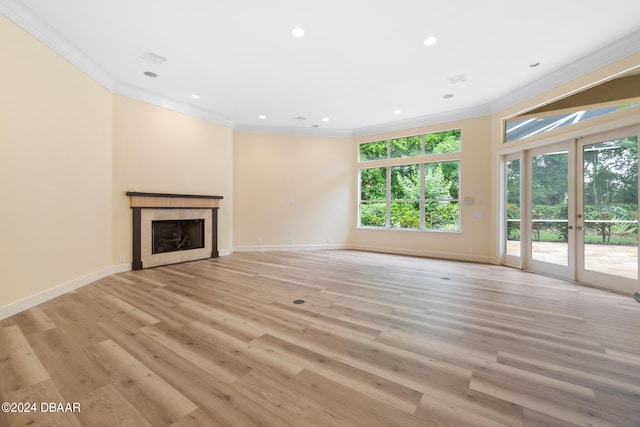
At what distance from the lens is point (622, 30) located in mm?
3268

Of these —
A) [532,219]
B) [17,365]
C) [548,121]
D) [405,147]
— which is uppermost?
[405,147]

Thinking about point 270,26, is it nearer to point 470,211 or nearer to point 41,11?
point 41,11

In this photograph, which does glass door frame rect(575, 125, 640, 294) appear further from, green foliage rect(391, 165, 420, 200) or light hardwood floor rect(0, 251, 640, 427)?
green foliage rect(391, 165, 420, 200)

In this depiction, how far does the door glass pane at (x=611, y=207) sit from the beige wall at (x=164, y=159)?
6991 millimetres

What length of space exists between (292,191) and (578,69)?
596 centimetres

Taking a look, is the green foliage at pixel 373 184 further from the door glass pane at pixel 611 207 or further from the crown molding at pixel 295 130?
the door glass pane at pixel 611 207

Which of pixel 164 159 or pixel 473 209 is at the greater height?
pixel 164 159

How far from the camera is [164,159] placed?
5.30m

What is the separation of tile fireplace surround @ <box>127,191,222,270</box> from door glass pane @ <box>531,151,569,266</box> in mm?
6566

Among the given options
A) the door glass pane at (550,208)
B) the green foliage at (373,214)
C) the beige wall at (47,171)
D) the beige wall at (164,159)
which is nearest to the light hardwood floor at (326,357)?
the beige wall at (47,171)

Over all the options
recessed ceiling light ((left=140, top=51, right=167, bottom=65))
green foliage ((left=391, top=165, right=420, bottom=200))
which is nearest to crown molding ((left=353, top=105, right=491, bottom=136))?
green foliage ((left=391, top=165, right=420, bottom=200))

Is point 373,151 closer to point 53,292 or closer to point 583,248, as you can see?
point 583,248

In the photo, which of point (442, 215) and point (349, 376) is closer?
point (349, 376)

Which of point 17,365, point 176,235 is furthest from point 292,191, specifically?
point 17,365
